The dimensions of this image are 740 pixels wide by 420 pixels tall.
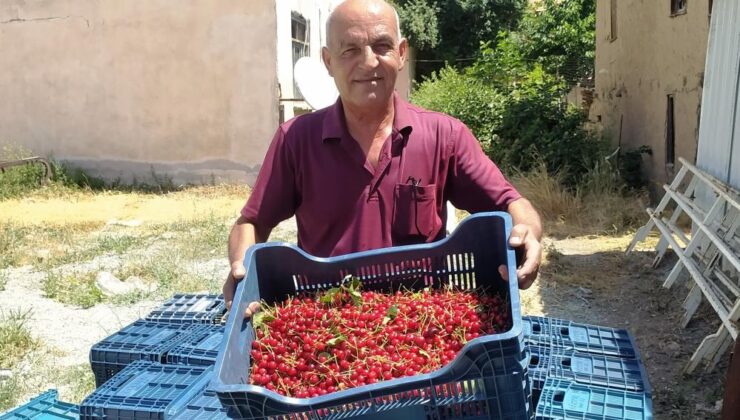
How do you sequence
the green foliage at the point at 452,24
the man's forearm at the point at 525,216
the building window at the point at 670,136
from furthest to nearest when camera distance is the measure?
1. the green foliage at the point at 452,24
2. the building window at the point at 670,136
3. the man's forearm at the point at 525,216

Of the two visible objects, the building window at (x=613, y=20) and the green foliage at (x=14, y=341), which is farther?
the building window at (x=613, y=20)

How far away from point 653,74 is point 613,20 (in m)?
3.12

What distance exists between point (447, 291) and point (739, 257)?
319 cm

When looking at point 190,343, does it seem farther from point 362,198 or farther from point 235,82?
point 235,82

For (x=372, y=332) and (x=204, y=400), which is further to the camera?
(x=204, y=400)

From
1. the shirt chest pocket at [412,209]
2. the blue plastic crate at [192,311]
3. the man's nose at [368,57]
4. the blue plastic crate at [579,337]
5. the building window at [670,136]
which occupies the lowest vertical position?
the blue plastic crate at [192,311]

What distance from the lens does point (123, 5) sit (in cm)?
1181

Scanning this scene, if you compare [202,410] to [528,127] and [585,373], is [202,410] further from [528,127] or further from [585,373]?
[528,127]

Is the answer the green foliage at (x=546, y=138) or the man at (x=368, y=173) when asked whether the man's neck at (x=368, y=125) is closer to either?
the man at (x=368, y=173)

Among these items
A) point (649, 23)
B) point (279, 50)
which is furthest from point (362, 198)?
point (279, 50)

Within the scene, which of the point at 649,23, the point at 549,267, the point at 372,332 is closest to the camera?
the point at 372,332

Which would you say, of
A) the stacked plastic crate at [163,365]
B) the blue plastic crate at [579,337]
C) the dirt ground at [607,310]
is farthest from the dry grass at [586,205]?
the stacked plastic crate at [163,365]

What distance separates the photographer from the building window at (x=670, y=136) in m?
8.30

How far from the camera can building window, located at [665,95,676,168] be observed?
8.30 m
